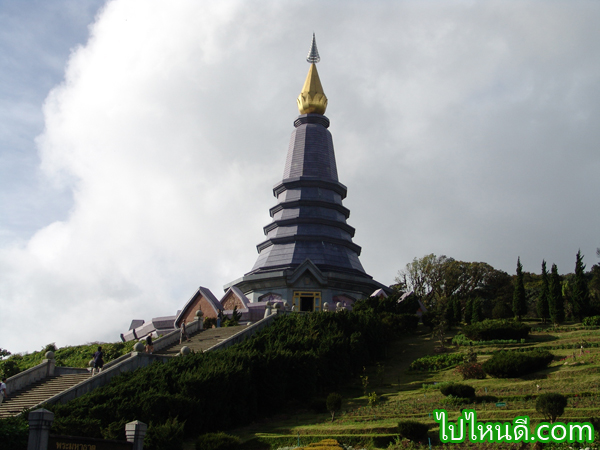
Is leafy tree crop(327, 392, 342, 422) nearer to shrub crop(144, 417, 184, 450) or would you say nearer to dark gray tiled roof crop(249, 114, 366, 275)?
shrub crop(144, 417, 184, 450)

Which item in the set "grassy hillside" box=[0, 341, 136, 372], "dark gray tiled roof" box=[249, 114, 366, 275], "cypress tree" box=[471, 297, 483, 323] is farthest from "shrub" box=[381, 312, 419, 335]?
"grassy hillside" box=[0, 341, 136, 372]

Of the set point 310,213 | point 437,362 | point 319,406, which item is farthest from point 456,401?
point 310,213

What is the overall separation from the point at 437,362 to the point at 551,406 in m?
11.0

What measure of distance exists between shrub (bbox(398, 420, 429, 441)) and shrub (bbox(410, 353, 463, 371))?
402 inches

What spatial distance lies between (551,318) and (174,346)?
2024 cm

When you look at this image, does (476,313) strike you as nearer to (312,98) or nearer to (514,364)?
(514,364)

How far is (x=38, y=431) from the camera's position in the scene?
12508 millimetres

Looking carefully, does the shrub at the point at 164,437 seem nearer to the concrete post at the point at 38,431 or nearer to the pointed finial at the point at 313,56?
the concrete post at the point at 38,431

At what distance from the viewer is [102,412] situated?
1841cm

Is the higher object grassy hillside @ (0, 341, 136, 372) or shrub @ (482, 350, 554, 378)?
grassy hillside @ (0, 341, 136, 372)

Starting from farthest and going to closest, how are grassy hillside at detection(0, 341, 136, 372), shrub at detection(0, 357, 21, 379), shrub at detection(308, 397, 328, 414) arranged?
grassy hillside at detection(0, 341, 136, 372) < shrub at detection(0, 357, 21, 379) < shrub at detection(308, 397, 328, 414)

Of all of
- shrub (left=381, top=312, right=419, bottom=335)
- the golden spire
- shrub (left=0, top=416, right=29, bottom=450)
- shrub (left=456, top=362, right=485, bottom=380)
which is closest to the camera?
shrub (left=0, top=416, right=29, bottom=450)

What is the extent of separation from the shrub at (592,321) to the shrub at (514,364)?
30.6 ft

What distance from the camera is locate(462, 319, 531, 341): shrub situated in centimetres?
2955
